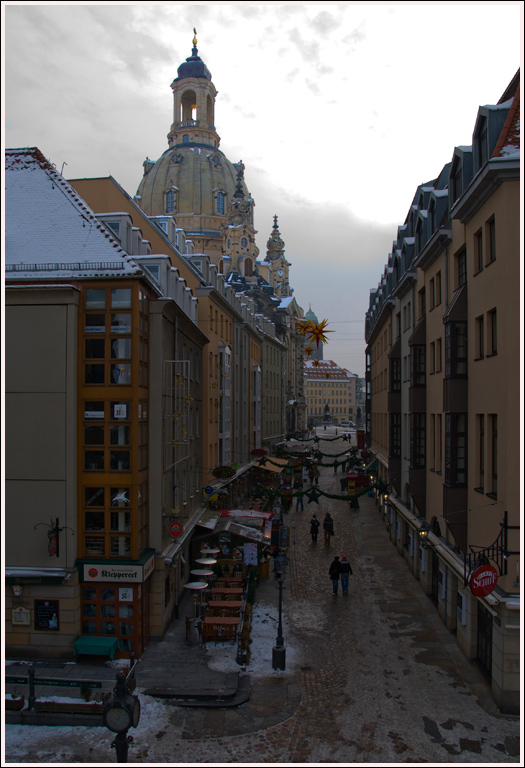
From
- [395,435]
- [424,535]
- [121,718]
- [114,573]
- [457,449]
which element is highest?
[457,449]

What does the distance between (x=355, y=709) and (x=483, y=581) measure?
4515 millimetres

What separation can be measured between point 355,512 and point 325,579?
1923 centimetres

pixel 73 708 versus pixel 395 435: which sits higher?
pixel 395 435

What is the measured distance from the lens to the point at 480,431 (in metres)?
18.0

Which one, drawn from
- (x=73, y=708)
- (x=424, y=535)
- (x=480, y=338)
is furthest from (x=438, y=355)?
(x=73, y=708)

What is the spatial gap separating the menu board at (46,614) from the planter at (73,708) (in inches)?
153

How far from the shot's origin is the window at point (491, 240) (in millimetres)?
16594

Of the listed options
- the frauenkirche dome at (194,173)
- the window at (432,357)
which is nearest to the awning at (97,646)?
the window at (432,357)

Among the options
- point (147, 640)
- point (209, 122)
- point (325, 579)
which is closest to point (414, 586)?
point (325, 579)

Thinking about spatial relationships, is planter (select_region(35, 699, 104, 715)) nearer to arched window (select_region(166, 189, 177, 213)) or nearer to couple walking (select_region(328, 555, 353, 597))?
couple walking (select_region(328, 555, 353, 597))

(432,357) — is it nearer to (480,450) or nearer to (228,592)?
(480,450)

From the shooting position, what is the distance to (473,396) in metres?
18.5

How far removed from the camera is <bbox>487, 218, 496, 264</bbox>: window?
16.6 metres

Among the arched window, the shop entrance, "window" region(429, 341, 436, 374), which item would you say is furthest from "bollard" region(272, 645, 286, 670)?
the arched window
